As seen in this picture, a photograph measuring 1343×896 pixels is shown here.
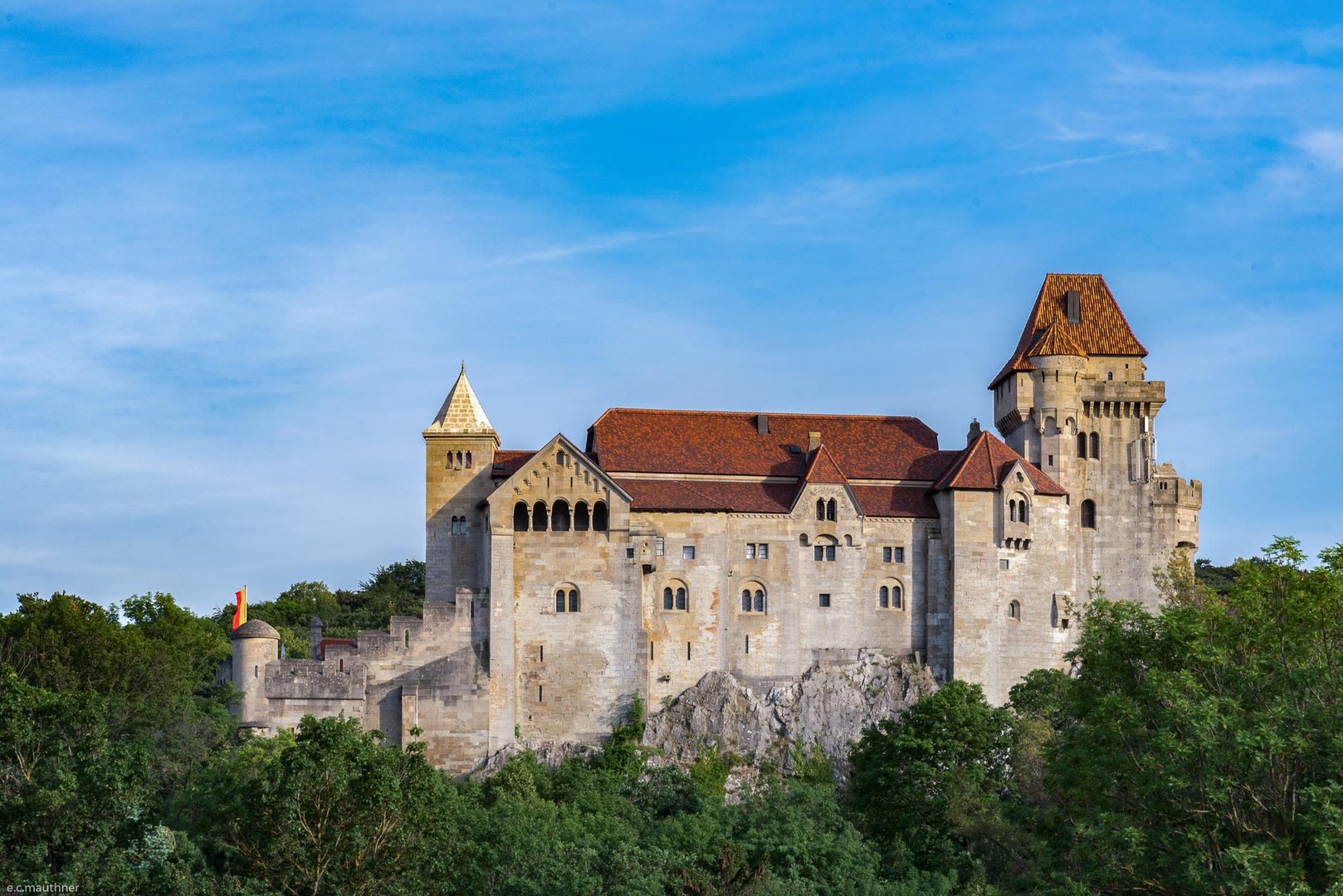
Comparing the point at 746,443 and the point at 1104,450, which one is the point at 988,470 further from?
the point at 746,443

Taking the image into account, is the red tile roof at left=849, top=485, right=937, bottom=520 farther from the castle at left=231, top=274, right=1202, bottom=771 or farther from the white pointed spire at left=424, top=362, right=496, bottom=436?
the white pointed spire at left=424, top=362, right=496, bottom=436

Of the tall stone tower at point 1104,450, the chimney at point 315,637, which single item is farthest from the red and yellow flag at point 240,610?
the tall stone tower at point 1104,450

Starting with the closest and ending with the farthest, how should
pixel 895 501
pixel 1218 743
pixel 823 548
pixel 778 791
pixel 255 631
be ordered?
pixel 1218 743
pixel 778 791
pixel 255 631
pixel 823 548
pixel 895 501

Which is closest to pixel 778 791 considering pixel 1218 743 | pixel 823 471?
pixel 823 471

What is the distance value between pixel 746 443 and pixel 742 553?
7459 mm

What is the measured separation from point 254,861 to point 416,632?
113 ft

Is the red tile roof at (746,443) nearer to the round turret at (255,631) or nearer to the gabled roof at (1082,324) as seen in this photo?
the gabled roof at (1082,324)

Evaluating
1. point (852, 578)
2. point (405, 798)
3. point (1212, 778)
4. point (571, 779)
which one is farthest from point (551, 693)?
point (1212, 778)

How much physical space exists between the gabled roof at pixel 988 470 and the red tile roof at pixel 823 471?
5557 millimetres

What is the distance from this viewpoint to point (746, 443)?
105 metres

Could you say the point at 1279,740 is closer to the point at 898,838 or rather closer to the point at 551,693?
the point at 898,838

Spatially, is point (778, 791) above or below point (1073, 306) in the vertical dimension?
below

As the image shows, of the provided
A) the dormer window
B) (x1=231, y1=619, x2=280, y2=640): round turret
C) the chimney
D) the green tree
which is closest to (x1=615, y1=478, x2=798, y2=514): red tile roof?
the chimney

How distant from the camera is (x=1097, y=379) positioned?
10788 cm
